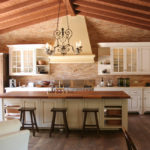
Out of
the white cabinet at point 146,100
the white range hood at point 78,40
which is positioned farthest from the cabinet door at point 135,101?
the white range hood at point 78,40

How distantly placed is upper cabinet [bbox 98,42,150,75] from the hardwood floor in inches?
96.3

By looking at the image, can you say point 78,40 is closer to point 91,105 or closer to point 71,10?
point 71,10

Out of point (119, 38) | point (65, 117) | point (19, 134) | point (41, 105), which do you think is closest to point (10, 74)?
point (41, 105)

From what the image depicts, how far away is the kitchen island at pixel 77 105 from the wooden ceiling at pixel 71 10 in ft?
7.65

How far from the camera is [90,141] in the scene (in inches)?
151

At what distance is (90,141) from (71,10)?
4090mm

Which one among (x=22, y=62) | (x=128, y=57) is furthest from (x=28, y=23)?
(x=128, y=57)

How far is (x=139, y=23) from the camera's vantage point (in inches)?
230

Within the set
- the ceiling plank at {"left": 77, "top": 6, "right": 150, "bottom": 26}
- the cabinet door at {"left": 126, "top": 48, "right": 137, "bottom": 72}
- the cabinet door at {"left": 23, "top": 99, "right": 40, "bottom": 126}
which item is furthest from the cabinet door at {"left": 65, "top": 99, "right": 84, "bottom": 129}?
the ceiling plank at {"left": 77, "top": 6, "right": 150, "bottom": 26}

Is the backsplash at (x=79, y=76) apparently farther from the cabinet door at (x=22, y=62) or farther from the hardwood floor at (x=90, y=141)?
the hardwood floor at (x=90, y=141)

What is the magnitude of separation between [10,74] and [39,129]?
3.06 m

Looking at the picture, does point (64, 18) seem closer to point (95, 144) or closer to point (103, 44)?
point (103, 44)

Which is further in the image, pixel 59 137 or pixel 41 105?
pixel 41 105

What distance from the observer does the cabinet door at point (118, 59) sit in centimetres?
650
